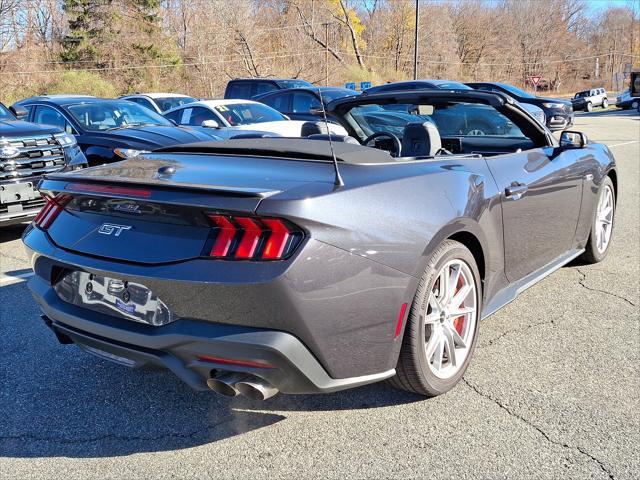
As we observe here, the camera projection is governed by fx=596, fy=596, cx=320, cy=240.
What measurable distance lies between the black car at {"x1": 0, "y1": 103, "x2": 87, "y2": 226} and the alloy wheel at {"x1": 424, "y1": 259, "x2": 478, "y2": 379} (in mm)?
4610

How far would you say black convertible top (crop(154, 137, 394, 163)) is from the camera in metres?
2.82

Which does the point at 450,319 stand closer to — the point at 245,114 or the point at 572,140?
the point at 572,140

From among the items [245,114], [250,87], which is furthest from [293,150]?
[250,87]

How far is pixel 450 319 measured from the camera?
2988mm

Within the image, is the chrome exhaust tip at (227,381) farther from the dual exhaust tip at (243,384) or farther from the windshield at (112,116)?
the windshield at (112,116)

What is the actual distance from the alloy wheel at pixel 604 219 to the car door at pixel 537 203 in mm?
716

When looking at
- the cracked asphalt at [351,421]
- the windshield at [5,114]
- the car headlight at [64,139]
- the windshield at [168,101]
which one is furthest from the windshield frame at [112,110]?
the windshield at [168,101]

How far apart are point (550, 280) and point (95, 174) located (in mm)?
3487

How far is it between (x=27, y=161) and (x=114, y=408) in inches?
161

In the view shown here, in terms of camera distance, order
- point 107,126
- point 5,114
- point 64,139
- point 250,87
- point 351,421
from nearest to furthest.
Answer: point 351,421
point 64,139
point 5,114
point 107,126
point 250,87

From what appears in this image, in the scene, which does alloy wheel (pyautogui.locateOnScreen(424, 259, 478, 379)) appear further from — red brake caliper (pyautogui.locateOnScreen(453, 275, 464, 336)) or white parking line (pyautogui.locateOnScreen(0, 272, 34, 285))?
white parking line (pyautogui.locateOnScreen(0, 272, 34, 285))

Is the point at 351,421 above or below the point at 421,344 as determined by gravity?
below

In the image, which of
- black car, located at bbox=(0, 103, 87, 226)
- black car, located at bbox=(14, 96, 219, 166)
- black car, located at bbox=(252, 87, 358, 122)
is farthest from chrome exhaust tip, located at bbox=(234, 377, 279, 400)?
black car, located at bbox=(252, 87, 358, 122)

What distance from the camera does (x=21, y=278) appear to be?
4.96 metres
